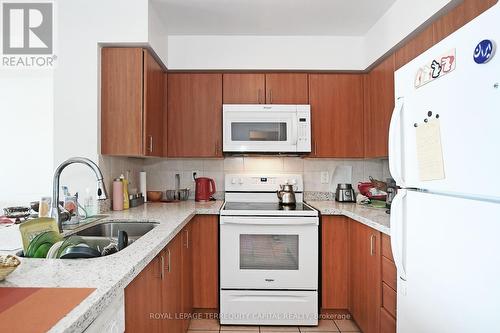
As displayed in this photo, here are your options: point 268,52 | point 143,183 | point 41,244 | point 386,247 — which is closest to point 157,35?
point 268,52

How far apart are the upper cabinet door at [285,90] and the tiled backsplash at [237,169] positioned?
589mm

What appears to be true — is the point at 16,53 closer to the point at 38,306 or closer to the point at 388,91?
the point at 38,306

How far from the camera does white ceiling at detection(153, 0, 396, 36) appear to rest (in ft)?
7.35

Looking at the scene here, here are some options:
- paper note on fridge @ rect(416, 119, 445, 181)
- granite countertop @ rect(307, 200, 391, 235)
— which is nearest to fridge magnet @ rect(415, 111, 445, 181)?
paper note on fridge @ rect(416, 119, 445, 181)

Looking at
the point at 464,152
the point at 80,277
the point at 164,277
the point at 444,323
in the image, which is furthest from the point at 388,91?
the point at 80,277

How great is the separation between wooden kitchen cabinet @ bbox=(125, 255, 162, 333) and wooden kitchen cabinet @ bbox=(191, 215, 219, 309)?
0.94 m

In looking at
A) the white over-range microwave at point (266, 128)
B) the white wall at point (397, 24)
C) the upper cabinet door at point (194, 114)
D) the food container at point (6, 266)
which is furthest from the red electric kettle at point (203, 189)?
the food container at point (6, 266)

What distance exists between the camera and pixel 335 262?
2422 millimetres

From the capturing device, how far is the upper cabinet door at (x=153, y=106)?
2.24 meters

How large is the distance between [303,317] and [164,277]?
4.24 feet

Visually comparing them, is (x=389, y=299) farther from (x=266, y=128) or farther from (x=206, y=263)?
(x=266, y=128)

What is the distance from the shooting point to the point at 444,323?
100 centimetres

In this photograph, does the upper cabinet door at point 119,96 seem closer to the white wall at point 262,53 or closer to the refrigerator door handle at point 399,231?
the white wall at point 262,53

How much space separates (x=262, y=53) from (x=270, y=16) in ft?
1.20
